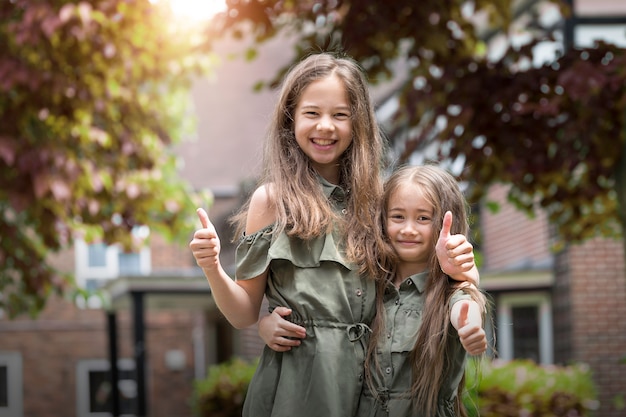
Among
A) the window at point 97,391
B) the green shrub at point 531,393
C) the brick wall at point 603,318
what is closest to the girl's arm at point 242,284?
the green shrub at point 531,393

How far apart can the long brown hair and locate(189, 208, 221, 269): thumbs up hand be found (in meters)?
0.23

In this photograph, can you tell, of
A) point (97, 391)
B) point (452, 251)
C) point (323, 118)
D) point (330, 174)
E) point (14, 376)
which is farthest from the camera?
point (97, 391)

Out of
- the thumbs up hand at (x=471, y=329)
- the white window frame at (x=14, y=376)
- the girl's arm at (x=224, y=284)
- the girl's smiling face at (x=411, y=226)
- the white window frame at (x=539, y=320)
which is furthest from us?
the white window frame at (x=14, y=376)

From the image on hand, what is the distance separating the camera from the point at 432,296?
2713 mm

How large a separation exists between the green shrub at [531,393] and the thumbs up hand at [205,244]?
6.02 metres

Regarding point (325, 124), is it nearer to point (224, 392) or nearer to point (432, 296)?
point (432, 296)

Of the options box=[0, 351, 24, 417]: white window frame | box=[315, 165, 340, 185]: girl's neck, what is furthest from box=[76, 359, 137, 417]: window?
box=[315, 165, 340, 185]: girl's neck

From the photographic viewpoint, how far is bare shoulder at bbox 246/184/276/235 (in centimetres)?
281

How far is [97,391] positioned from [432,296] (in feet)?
65.0

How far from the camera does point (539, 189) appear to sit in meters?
6.73

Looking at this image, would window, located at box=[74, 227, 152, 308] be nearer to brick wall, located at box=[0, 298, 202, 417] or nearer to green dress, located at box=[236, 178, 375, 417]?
brick wall, located at box=[0, 298, 202, 417]

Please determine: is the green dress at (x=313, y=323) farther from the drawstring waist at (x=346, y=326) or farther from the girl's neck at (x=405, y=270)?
the girl's neck at (x=405, y=270)

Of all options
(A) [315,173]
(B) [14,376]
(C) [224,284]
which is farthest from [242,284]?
(B) [14,376]

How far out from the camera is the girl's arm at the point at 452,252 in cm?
256
